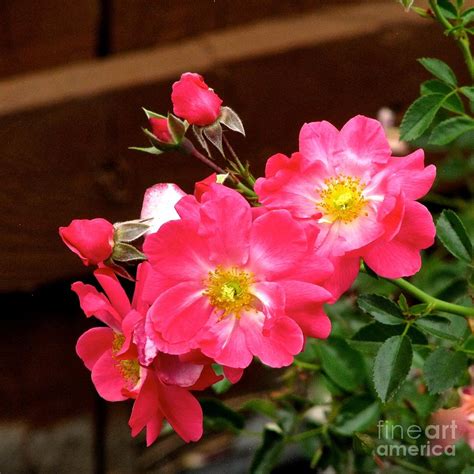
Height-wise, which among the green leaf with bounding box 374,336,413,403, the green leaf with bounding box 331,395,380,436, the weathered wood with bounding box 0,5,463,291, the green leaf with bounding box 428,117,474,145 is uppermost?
the green leaf with bounding box 428,117,474,145

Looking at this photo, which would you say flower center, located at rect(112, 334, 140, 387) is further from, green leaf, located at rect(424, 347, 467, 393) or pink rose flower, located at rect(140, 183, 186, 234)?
green leaf, located at rect(424, 347, 467, 393)

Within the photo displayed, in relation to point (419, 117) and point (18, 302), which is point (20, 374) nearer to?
point (18, 302)

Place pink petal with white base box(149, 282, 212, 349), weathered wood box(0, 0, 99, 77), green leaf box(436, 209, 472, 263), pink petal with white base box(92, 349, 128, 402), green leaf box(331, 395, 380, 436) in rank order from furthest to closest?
weathered wood box(0, 0, 99, 77), green leaf box(331, 395, 380, 436), green leaf box(436, 209, 472, 263), pink petal with white base box(92, 349, 128, 402), pink petal with white base box(149, 282, 212, 349)

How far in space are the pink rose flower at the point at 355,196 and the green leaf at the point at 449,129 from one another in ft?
0.74

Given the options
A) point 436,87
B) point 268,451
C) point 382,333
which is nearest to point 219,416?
point 268,451

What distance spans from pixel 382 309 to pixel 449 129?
0.79 feet

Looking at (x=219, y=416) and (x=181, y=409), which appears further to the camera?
(x=219, y=416)

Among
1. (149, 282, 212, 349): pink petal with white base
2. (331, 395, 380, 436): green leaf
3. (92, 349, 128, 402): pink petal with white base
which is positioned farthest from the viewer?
(331, 395, 380, 436): green leaf

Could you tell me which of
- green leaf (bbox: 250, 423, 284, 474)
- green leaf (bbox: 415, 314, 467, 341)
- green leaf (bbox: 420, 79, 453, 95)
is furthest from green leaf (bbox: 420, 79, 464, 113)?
green leaf (bbox: 250, 423, 284, 474)

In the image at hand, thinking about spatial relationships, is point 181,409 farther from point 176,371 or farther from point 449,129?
point 449,129

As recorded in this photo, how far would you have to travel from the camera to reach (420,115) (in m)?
0.93

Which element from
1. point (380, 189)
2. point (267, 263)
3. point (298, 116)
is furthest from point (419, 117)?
point (298, 116)

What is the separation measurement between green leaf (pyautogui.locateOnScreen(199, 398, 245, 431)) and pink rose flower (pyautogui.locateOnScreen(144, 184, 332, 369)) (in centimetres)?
52

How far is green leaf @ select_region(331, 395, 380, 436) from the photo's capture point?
3.65 ft
